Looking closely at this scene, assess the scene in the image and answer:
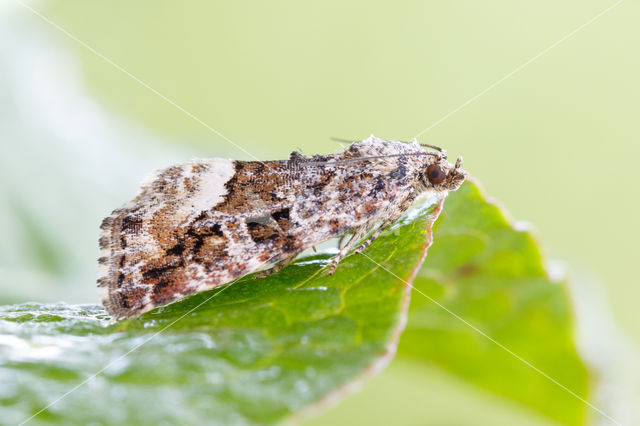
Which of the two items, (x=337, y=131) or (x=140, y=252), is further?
(x=337, y=131)

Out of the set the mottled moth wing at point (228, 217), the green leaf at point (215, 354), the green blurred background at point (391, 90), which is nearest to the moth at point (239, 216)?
the mottled moth wing at point (228, 217)

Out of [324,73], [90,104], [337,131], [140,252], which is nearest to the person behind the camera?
[140,252]

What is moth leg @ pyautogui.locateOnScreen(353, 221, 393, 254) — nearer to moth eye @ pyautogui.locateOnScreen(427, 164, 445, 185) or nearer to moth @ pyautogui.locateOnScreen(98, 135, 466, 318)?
moth @ pyautogui.locateOnScreen(98, 135, 466, 318)

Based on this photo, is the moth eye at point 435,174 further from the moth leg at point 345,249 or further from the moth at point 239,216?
the moth leg at point 345,249

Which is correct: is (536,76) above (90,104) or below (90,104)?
above

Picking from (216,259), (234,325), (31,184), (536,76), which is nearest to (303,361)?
(234,325)

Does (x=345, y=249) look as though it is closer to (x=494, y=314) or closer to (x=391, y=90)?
(x=494, y=314)

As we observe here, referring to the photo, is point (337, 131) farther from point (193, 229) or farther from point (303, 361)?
point (303, 361)

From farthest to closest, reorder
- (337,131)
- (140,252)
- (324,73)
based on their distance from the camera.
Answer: (324,73)
(337,131)
(140,252)
